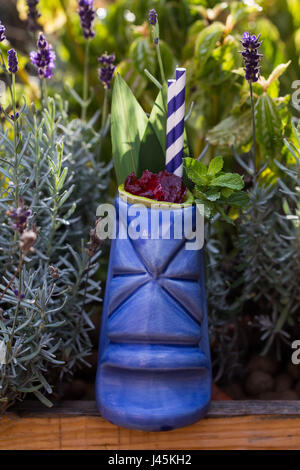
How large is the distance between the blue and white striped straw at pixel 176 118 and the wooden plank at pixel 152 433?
0.31 metres

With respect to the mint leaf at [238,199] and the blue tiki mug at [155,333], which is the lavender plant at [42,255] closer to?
the blue tiki mug at [155,333]

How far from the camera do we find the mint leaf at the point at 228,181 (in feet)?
2.01

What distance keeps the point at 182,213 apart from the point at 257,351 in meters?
0.36

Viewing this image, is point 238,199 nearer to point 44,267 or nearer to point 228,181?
point 228,181

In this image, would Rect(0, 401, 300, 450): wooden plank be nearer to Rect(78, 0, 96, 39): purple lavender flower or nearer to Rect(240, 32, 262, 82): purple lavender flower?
Rect(240, 32, 262, 82): purple lavender flower

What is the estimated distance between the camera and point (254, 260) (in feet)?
2.53

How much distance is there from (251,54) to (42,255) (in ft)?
1.13

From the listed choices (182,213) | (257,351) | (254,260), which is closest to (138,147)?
(182,213)

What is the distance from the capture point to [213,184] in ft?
2.03

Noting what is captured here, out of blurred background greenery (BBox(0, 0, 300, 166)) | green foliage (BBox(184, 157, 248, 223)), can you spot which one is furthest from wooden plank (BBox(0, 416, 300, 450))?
blurred background greenery (BBox(0, 0, 300, 166))

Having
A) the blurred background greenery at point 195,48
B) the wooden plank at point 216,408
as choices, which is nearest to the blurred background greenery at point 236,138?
the blurred background greenery at point 195,48

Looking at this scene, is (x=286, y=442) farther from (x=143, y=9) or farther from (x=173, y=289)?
(x=143, y=9)

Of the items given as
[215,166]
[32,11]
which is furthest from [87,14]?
[215,166]

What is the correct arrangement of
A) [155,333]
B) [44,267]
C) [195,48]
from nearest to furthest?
[155,333] → [44,267] → [195,48]
